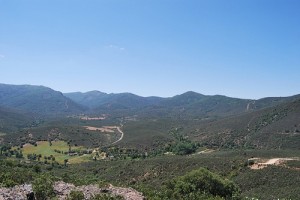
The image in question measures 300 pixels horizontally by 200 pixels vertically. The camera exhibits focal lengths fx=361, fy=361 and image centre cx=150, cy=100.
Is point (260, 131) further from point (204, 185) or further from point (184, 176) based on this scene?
point (204, 185)

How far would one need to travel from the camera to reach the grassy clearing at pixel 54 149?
14152 cm

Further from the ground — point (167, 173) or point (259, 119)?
point (259, 119)

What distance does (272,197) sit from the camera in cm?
5750

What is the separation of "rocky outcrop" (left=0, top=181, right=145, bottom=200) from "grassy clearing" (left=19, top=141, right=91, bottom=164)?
93478 mm

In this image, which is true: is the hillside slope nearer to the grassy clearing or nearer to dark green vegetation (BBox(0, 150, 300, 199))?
dark green vegetation (BBox(0, 150, 300, 199))

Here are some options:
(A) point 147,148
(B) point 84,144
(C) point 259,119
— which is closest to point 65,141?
(B) point 84,144

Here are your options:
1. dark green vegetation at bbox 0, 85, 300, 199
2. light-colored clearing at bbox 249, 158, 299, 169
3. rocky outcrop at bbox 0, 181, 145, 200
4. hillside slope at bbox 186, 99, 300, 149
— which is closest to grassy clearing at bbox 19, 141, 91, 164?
dark green vegetation at bbox 0, 85, 300, 199

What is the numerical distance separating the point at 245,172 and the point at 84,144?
11204 centimetres

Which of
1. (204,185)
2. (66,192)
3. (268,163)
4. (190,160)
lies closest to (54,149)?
(190,160)

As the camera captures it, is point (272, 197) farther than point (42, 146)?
No

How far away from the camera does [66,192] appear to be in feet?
141

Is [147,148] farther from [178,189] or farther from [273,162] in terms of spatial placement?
[178,189]

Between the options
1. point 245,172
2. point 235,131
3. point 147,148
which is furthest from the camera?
point 235,131

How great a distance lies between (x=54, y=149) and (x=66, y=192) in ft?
404
